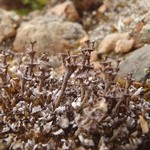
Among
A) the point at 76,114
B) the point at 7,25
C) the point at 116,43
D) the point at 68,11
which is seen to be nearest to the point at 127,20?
the point at 116,43

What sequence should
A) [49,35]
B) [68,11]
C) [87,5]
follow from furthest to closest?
[87,5], [68,11], [49,35]

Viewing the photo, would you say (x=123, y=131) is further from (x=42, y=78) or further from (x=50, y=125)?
(x=42, y=78)

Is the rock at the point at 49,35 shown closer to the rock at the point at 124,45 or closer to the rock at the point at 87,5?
the rock at the point at 87,5

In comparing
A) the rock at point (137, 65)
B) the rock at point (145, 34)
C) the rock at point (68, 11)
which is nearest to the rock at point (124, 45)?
the rock at point (145, 34)

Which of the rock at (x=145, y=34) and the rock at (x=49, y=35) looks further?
the rock at (x=49, y=35)

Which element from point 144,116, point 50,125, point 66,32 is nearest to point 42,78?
point 50,125

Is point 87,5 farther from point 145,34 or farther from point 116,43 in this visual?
point 145,34

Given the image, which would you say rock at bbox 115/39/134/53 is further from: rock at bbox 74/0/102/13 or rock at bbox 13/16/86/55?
rock at bbox 74/0/102/13
